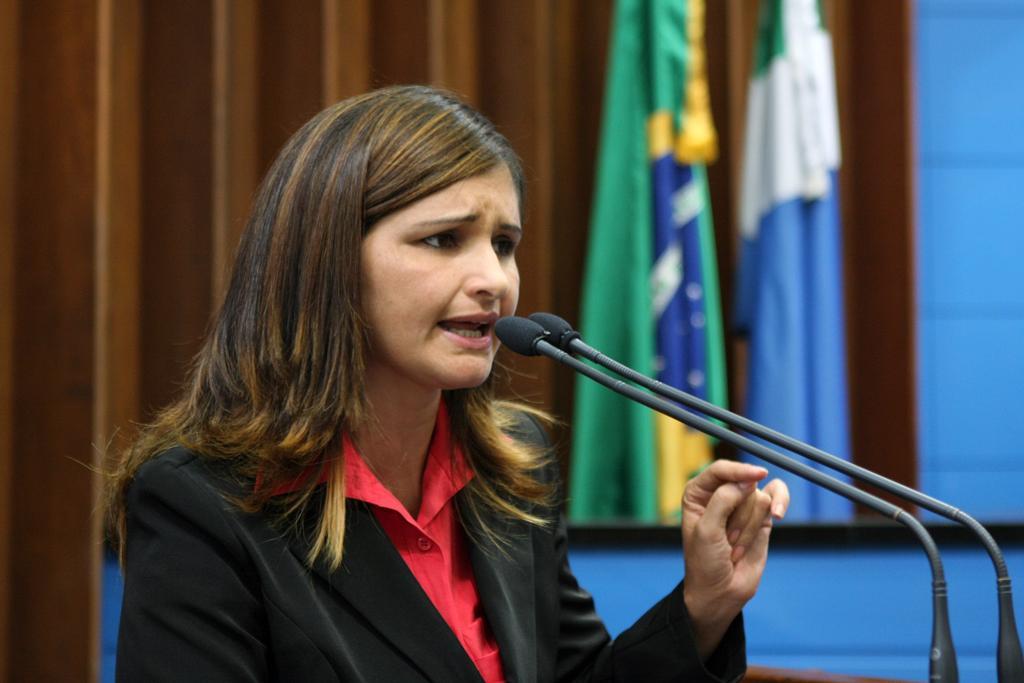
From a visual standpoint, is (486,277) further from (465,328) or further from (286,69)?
(286,69)

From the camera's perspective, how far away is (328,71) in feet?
11.6

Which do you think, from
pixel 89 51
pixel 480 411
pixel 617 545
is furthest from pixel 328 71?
pixel 480 411

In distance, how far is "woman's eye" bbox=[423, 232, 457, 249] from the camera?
4.71ft

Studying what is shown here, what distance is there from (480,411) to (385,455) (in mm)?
215

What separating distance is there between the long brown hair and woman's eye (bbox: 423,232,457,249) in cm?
5

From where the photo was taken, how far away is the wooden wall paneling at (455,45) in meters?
3.62

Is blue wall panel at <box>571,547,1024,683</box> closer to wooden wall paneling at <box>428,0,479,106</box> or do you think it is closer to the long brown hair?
wooden wall paneling at <box>428,0,479,106</box>

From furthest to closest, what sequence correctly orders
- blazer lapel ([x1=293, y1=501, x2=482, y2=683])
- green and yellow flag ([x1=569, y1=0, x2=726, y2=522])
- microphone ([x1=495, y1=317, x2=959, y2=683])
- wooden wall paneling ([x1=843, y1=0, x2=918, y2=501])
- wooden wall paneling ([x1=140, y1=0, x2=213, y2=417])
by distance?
wooden wall paneling ([x1=843, y1=0, x2=918, y2=501]), wooden wall paneling ([x1=140, y1=0, x2=213, y2=417]), green and yellow flag ([x1=569, y1=0, x2=726, y2=522]), blazer lapel ([x1=293, y1=501, x2=482, y2=683]), microphone ([x1=495, y1=317, x2=959, y2=683])

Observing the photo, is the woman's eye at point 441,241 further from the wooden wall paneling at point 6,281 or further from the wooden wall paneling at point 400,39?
the wooden wall paneling at point 400,39

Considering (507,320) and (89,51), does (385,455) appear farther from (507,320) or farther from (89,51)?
(89,51)

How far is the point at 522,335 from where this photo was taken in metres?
1.31

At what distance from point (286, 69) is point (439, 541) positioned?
2391 mm

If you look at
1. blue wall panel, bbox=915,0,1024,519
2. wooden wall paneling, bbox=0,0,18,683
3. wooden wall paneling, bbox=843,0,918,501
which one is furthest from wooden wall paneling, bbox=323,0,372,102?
blue wall panel, bbox=915,0,1024,519

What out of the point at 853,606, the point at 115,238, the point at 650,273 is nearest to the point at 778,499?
the point at 853,606
